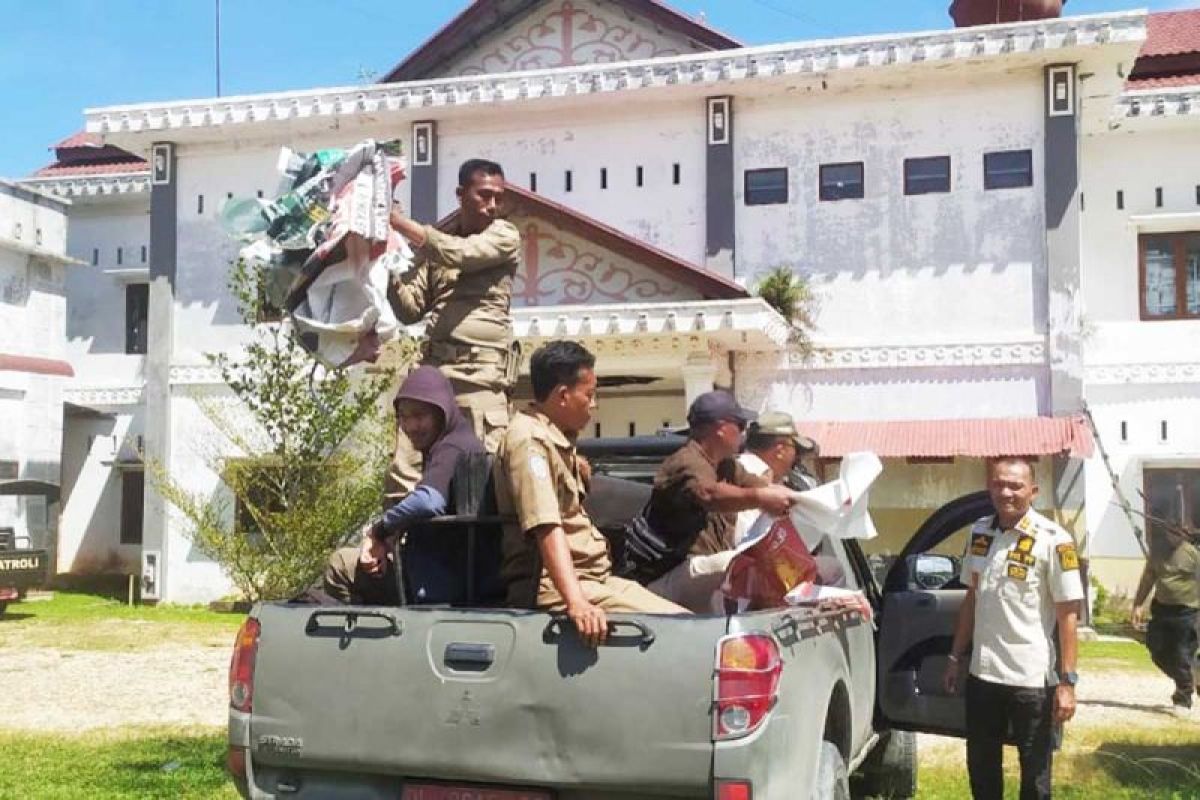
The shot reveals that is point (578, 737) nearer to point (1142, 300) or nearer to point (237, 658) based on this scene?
point (237, 658)

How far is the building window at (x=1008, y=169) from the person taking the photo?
611 inches

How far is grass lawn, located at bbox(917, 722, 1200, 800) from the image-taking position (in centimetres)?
650

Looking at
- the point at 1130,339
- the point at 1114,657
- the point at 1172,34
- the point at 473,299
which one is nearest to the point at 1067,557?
the point at 473,299

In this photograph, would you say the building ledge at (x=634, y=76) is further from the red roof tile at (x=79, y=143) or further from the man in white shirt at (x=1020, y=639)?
the man in white shirt at (x=1020, y=639)

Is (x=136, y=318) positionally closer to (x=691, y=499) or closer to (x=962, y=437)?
(x=962, y=437)

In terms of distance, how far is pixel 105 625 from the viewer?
15.5m

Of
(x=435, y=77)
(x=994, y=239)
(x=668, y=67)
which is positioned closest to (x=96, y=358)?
(x=435, y=77)

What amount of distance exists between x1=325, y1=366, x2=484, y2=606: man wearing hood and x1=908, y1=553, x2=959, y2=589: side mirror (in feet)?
6.88

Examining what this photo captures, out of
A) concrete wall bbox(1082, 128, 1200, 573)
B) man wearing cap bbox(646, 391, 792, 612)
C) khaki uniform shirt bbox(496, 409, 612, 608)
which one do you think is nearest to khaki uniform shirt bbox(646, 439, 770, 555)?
man wearing cap bbox(646, 391, 792, 612)

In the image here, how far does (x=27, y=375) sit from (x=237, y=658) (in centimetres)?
1707

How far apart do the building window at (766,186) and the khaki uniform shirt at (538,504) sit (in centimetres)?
1277

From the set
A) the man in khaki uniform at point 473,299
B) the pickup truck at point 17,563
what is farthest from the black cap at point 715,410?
the pickup truck at point 17,563

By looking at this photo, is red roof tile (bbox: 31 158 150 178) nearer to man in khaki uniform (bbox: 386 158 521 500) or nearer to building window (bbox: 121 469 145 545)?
building window (bbox: 121 469 145 545)

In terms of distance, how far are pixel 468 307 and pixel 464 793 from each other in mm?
2383
